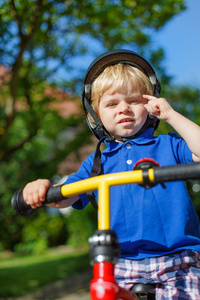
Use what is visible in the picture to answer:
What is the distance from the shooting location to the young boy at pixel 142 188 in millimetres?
1816

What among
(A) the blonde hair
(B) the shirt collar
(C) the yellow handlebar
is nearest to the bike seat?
(C) the yellow handlebar

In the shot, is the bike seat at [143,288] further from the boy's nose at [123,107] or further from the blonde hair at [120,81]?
the blonde hair at [120,81]

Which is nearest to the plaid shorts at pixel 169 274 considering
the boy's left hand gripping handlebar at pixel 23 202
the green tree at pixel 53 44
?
the boy's left hand gripping handlebar at pixel 23 202

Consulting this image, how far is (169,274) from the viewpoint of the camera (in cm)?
184

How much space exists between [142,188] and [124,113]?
479mm

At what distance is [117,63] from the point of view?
2.45m

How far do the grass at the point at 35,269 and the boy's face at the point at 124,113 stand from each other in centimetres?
551

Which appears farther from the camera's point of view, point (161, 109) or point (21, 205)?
point (161, 109)

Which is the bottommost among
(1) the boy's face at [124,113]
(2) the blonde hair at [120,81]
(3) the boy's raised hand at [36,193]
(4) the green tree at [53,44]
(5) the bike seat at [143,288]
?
(5) the bike seat at [143,288]

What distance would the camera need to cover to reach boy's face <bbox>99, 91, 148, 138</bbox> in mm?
2178

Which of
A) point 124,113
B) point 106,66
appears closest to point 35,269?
point 106,66

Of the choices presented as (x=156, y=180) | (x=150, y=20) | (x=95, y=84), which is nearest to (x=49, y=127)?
(x=150, y=20)

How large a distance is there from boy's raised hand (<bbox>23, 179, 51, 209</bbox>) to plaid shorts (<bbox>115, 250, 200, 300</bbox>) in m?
0.62

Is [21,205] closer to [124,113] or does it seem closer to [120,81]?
[124,113]
